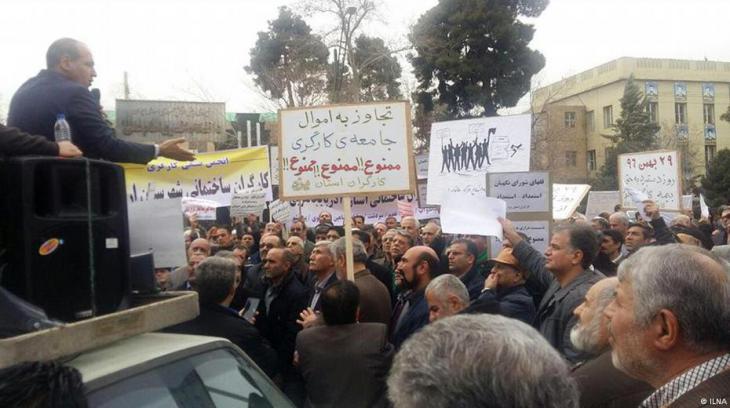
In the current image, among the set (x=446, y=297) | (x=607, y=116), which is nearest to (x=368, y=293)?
(x=446, y=297)

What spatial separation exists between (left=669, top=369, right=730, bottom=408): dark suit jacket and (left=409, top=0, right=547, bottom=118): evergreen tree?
3432cm

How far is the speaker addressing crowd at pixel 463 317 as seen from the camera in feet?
4.85

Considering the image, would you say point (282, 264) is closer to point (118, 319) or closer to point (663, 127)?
point (118, 319)

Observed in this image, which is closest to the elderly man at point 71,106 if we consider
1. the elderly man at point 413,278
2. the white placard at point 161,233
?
the white placard at point 161,233

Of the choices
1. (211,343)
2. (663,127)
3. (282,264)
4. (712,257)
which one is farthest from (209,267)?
(663,127)

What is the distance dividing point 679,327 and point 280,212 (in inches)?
421

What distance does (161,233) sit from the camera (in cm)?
337

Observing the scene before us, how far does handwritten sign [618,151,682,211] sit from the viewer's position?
10.1 meters

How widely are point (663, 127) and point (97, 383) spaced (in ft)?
201

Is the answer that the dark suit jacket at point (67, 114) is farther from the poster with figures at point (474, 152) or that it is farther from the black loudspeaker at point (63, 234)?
the poster with figures at point (474, 152)

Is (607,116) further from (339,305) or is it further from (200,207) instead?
(339,305)

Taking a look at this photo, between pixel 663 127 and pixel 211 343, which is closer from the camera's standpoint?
pixel 211 343

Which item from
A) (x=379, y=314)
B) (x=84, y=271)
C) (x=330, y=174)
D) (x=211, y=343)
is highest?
(x=330, y=174)

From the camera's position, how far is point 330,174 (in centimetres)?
605
